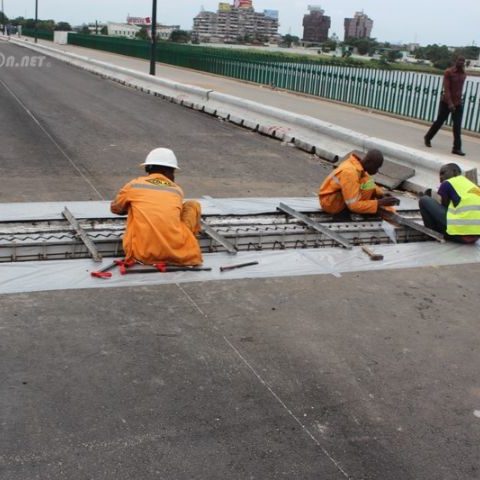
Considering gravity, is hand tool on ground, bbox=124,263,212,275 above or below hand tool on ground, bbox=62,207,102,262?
below

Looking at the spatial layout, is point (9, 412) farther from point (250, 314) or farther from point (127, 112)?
point (127, 112)

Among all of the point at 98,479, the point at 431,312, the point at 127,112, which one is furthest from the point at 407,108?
the point at 98,479

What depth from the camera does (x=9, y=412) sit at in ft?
12.2

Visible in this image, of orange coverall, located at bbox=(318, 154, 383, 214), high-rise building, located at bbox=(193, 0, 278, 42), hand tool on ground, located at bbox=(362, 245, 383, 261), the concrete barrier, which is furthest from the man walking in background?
high-rise building, located at bbox=(193, 0, 278, 42)

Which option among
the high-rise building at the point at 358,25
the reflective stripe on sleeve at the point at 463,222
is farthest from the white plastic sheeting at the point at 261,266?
the high-rise building at the point at 358,25

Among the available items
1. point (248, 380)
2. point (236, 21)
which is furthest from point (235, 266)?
point (236, 21)

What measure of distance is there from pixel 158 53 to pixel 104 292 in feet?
118

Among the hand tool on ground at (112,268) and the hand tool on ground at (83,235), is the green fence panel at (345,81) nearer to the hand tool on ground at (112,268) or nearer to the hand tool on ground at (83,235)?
the hand tool on ground at (83,235)

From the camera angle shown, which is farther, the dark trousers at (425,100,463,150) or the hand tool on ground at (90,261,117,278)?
the dark trousers at (425,100,463,150)

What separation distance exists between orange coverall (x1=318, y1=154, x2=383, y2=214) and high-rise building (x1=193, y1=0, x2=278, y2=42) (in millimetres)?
164673

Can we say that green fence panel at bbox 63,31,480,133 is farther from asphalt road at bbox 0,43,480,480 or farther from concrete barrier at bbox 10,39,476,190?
asphalt road at bbox 0,43,480,480

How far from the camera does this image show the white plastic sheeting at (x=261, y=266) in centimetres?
572

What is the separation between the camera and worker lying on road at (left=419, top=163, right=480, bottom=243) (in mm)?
7523

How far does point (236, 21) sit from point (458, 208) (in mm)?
184977
